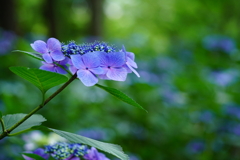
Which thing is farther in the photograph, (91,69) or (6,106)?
(6,106)

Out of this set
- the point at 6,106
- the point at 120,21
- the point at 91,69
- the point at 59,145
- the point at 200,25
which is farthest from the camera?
the point at 120,21

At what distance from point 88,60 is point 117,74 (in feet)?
0.23

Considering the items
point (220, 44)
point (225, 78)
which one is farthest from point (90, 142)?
point (220, 44)

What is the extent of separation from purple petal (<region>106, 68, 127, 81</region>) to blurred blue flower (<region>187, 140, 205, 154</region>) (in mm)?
1839

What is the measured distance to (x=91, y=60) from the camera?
0.72m

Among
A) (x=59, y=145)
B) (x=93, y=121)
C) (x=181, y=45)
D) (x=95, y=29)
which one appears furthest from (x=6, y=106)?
(x=95, y=29)

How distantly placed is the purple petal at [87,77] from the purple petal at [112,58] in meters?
0.04

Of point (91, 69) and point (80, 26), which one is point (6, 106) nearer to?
point (91, 69)

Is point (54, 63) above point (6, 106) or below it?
below

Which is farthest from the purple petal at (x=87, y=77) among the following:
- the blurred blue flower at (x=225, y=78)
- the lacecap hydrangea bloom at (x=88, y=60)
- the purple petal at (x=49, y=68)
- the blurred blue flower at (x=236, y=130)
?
the blurred blue flower at (x=225, y=78)

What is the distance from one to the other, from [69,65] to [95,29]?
6361mm

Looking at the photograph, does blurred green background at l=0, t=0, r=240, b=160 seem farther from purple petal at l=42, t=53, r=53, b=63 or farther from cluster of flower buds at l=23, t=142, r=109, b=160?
purple petal at l=42, t=53, r=53, b=63

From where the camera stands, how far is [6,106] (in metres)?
1.98

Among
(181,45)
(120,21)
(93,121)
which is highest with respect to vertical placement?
(120,21)
